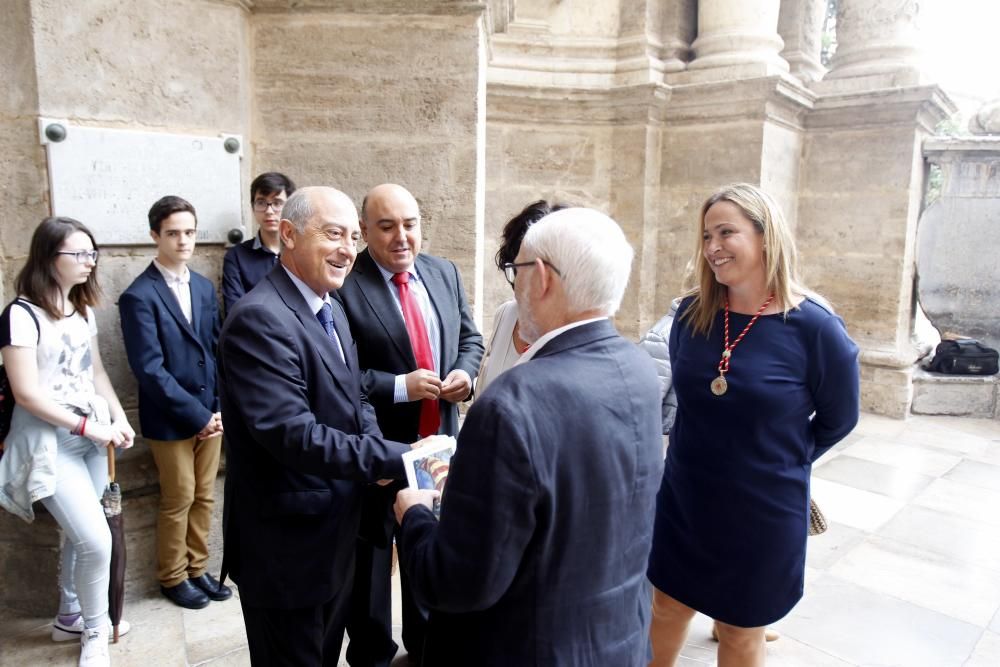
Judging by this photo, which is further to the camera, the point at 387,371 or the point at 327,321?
the point at 387,371

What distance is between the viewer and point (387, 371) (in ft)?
7.82

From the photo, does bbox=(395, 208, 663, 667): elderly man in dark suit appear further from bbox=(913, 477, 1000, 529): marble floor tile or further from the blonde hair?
bbox=(913, 477, 1000, 529): marble floor tile

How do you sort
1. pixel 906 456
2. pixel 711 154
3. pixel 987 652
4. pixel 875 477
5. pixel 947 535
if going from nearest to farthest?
1. pixel 987 652
2. pixel 947 535
3. pixel 875 477
4. pixel 906 456
5. pixel 711 154

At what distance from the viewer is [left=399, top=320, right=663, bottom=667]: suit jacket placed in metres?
1.13

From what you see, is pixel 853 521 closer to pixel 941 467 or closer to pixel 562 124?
pixel 941 467

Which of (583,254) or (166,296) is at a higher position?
(583,254)

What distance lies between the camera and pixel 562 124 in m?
5.88

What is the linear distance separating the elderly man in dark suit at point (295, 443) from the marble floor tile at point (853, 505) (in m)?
3.05

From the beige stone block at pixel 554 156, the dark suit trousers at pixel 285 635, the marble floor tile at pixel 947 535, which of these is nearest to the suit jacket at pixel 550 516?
the dark suit trousers at pixel 285 635

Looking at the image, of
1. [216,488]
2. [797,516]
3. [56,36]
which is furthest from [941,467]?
[56,36]

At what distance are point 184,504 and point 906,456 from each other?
4819mm

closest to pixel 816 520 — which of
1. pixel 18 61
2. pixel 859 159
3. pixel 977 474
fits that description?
pixel 18 61

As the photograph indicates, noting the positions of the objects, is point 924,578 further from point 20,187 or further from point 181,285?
point 20,187

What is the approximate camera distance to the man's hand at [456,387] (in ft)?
7.91
